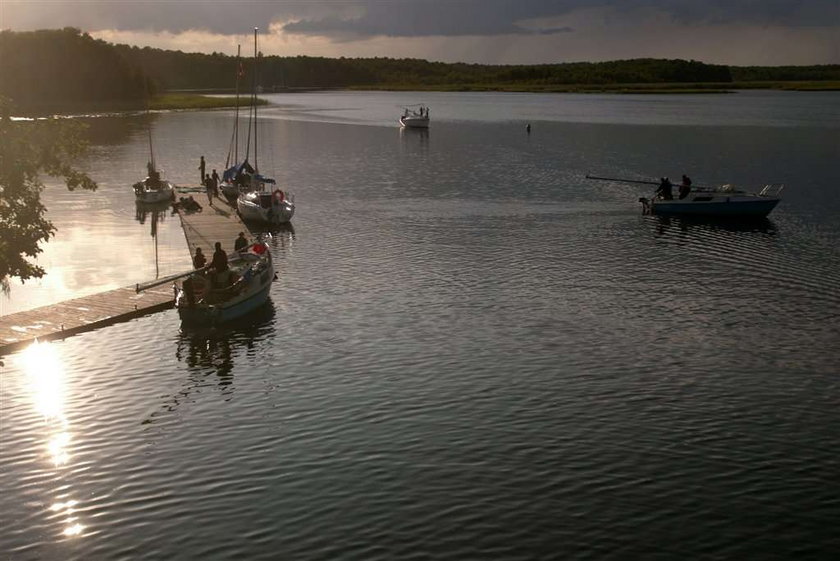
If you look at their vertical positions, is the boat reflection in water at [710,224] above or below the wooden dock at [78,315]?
above

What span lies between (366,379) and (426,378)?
7.72 ft

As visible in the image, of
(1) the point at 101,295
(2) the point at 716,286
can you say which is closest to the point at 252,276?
(1) the point at 101,295

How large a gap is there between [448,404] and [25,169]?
1988 centimetres

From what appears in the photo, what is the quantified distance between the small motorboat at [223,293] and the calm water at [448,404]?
0.93 meters

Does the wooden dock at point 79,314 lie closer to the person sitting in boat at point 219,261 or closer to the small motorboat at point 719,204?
the person sitting in boat at point 219,261

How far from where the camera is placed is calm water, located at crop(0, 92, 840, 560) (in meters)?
24.5

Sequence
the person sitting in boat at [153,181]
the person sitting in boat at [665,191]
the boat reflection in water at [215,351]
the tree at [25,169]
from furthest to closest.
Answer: the person sitting in boat at [153,181], the person sitting in boat at [665,191], the tree at [25,169], the boat reflection in water at [215,351]

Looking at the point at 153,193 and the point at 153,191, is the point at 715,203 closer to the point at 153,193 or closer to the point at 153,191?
the point at 153,193

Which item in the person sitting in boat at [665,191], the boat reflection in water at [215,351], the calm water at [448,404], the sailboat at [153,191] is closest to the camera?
the calm water at [448,404]

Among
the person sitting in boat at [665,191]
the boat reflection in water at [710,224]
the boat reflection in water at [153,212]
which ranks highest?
the person sitting in boat at [665,191]

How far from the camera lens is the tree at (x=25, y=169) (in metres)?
37.2

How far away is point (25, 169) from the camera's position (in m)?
37.8

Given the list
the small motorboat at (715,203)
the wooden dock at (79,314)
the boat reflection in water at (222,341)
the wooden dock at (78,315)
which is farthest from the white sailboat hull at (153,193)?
the small motorboat at (715,203)

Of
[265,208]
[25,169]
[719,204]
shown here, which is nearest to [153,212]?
[265,208]
